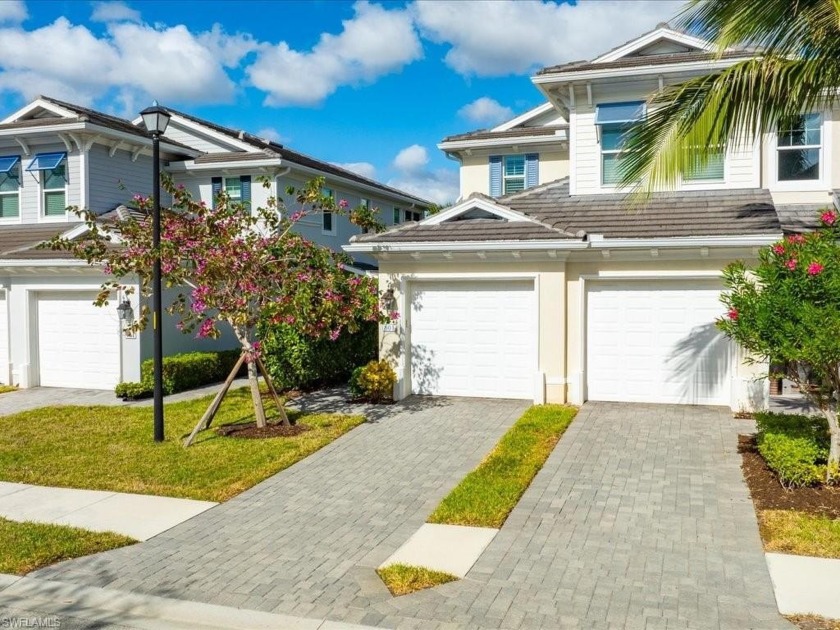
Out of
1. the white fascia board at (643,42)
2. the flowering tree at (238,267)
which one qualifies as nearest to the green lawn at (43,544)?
the flowering tree at (238,267)

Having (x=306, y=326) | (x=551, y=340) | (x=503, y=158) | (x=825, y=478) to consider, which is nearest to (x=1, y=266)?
(x=306, y=326)

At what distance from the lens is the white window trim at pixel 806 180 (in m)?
14.3

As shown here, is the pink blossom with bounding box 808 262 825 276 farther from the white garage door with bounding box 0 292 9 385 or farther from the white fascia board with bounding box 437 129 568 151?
the white garage door with bounding box 0 292 9 385

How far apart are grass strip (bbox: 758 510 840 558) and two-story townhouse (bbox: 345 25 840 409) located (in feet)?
17.6

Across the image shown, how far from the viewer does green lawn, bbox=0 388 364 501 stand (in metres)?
9.05

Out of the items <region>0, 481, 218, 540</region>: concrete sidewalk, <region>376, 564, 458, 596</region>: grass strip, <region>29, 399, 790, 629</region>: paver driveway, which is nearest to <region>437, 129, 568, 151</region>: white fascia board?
<region>29, 399, 790, 629</region>: paver driveway

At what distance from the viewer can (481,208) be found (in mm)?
13977

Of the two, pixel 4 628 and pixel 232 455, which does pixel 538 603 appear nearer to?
pixel 4 628

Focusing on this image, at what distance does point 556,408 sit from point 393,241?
4.40m

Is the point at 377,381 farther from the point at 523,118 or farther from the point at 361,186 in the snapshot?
the point at 361,186

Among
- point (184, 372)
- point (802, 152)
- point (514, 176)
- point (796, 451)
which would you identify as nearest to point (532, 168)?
point (514, 176)

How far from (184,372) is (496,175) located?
11.1 m

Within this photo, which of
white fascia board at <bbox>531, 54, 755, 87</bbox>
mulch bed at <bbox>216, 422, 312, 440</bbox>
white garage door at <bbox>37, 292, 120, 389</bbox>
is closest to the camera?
mulch bed at <bbox>216, 422, 312, 440</bbox>

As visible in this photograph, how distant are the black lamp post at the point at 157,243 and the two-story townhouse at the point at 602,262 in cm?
421
